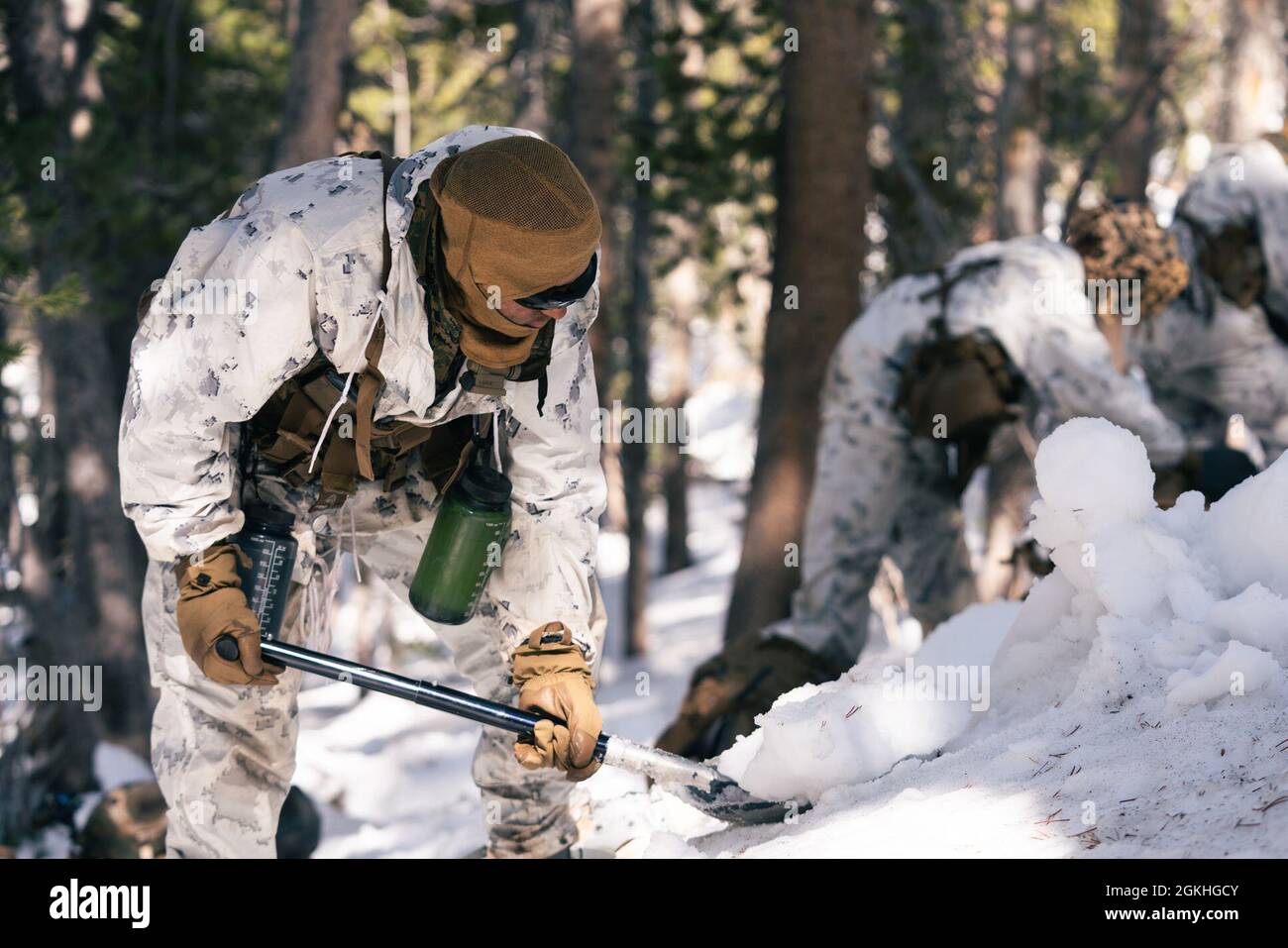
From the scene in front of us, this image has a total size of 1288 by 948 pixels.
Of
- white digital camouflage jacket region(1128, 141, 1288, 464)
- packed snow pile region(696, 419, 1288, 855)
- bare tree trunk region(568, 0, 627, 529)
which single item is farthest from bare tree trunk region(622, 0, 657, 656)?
packed snow pile region(696, 419, 1288, 855)

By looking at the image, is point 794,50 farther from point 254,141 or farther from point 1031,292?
point 254,141

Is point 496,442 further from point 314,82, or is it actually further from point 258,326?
point 314,82

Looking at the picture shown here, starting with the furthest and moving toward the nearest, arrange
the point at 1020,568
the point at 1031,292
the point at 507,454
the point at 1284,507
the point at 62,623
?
the point at 62,623 → the point at 1020,568 → the point at 1031,292 → the point at 507,454 → the point at 1284,507

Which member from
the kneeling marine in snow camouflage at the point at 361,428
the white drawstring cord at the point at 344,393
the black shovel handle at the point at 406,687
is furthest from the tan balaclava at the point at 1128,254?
the white drawstring cord at the point at 344,393

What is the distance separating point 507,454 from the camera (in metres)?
3.26


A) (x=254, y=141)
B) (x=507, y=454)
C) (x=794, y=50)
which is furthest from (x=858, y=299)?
(x=254, y=141)

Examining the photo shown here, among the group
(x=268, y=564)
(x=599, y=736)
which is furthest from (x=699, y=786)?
(x=268, y=564)

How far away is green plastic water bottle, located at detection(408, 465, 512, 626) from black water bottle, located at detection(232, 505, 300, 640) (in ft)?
0.97

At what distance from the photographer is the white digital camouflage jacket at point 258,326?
9.20 feet

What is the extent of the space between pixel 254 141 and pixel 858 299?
21.5 ft

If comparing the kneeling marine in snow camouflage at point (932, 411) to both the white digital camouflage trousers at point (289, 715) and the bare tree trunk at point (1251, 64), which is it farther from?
the bare tree trunk at point (1251, 64)

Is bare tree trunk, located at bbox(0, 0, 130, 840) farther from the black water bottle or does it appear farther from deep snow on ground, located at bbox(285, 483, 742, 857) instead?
the black water bottle

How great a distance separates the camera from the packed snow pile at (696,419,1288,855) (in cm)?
229

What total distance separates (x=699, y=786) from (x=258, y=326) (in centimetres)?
146
